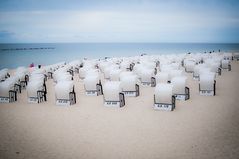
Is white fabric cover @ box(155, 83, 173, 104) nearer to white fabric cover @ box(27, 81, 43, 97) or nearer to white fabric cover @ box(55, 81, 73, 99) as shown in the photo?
white fabric cover @ box(55, 81, 73, 99)

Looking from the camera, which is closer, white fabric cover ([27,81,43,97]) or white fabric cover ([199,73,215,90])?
white fabric cover ([27,81,43,97])

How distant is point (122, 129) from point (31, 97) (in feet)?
25.0

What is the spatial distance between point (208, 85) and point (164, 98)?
4616mm

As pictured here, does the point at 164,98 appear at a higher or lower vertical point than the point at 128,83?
lower

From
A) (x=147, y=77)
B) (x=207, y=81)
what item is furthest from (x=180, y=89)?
(x=147, y=77)

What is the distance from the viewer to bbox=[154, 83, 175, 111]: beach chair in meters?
12.4

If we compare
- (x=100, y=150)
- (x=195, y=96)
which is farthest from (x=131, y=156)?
(x=195, y=96)

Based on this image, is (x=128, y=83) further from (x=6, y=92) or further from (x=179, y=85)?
(x=6, y=92)

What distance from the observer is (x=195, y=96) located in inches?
609

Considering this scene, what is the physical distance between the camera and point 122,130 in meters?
10.0

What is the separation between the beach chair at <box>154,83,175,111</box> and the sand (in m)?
0.37

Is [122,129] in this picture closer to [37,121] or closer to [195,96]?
[37,121]

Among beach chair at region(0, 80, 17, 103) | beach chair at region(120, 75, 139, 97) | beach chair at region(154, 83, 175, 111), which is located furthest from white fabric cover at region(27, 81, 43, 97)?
beach chair at region(154, 83, 175, 111)

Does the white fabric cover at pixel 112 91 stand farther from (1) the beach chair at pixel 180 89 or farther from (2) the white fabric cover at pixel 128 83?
(1) the beach chair at pixel 180 89
